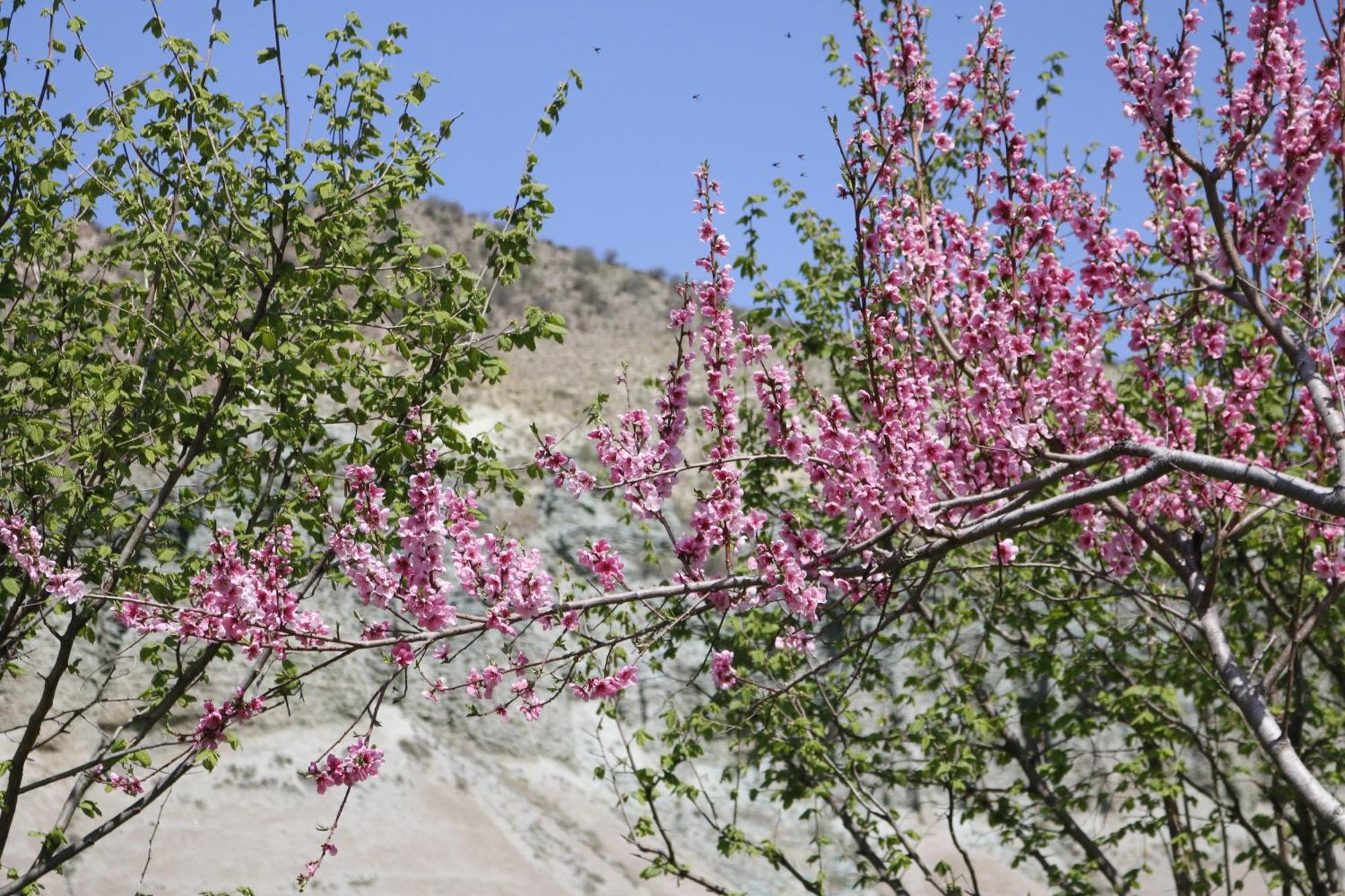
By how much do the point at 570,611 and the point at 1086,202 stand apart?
3.46 metres

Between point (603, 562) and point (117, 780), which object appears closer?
point (603, 562)

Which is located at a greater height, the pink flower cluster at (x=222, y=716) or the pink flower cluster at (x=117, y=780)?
the pink flower cluster at (x=222, y=716)

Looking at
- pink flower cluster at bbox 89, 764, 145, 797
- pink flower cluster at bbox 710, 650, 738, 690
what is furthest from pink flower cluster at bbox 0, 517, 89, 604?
pink flower cluster at bbox 710, 650, 738, 690

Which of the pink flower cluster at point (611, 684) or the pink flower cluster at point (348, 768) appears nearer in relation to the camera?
the pink flower cluster at point (348, 768)

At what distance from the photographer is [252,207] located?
686cm

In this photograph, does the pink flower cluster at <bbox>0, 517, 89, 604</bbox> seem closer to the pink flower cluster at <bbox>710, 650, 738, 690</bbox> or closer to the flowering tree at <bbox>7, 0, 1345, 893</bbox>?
the flowering tree at <bbox>7, 0, 1345, 893</bbox>

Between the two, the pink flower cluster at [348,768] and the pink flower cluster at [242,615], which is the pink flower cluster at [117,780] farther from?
the pink flower cluster at [348,768]

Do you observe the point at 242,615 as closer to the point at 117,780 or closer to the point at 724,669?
the point at 724,669

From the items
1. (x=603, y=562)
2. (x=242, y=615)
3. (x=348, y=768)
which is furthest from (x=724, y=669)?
(x=242, y=615)

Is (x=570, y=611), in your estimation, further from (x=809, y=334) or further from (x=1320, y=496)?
(x=809, y=334)

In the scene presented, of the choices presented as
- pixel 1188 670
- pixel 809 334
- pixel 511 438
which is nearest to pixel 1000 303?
pixel 809 334

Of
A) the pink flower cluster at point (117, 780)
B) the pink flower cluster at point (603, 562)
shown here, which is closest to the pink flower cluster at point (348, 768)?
the pink flower cluster at point (603, 562)

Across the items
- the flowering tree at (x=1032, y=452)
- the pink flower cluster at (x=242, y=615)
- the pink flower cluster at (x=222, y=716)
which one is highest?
the flowering tree at (x=1032, y=452)

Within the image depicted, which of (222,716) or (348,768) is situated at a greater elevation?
(222,716)
